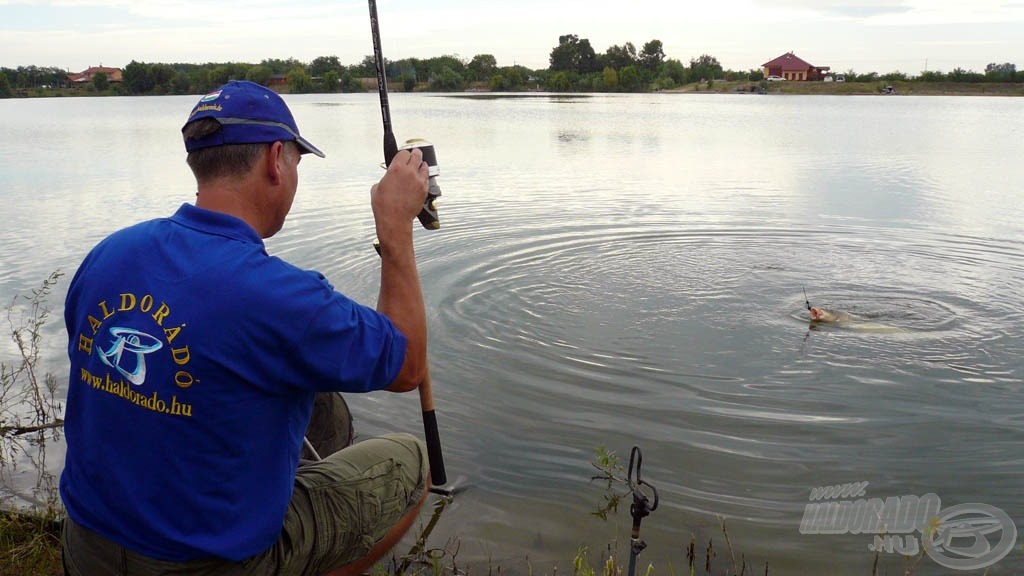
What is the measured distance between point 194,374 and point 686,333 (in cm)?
535

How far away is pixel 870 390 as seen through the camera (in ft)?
19.0

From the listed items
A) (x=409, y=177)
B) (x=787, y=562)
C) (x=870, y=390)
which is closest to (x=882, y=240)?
(x=870, y=390)

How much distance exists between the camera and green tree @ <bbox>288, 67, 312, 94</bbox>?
285 ft

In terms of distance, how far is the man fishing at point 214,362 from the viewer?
214 centimetres

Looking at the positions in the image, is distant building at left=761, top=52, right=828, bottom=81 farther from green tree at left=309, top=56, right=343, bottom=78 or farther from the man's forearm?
the man's forearm

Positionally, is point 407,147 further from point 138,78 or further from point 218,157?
point 138,78

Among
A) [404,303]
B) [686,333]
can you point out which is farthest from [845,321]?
[404,303]

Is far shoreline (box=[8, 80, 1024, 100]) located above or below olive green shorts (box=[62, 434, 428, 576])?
above

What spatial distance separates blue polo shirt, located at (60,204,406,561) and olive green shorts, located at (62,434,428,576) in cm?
6

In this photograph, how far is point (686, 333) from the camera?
6.93 m

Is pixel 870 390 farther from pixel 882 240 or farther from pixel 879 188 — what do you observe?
pixel 879 188

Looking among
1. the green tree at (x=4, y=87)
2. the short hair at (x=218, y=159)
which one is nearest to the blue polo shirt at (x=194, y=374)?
the short hair at (x=218, y=159)

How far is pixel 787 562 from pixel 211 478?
2.80 metres

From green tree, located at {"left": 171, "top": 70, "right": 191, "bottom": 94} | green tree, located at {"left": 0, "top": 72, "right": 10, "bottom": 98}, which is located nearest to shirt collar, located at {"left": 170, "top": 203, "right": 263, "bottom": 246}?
green tree, located at {"left": 171, "top": 70, "right": 191, "bottom": 94}
